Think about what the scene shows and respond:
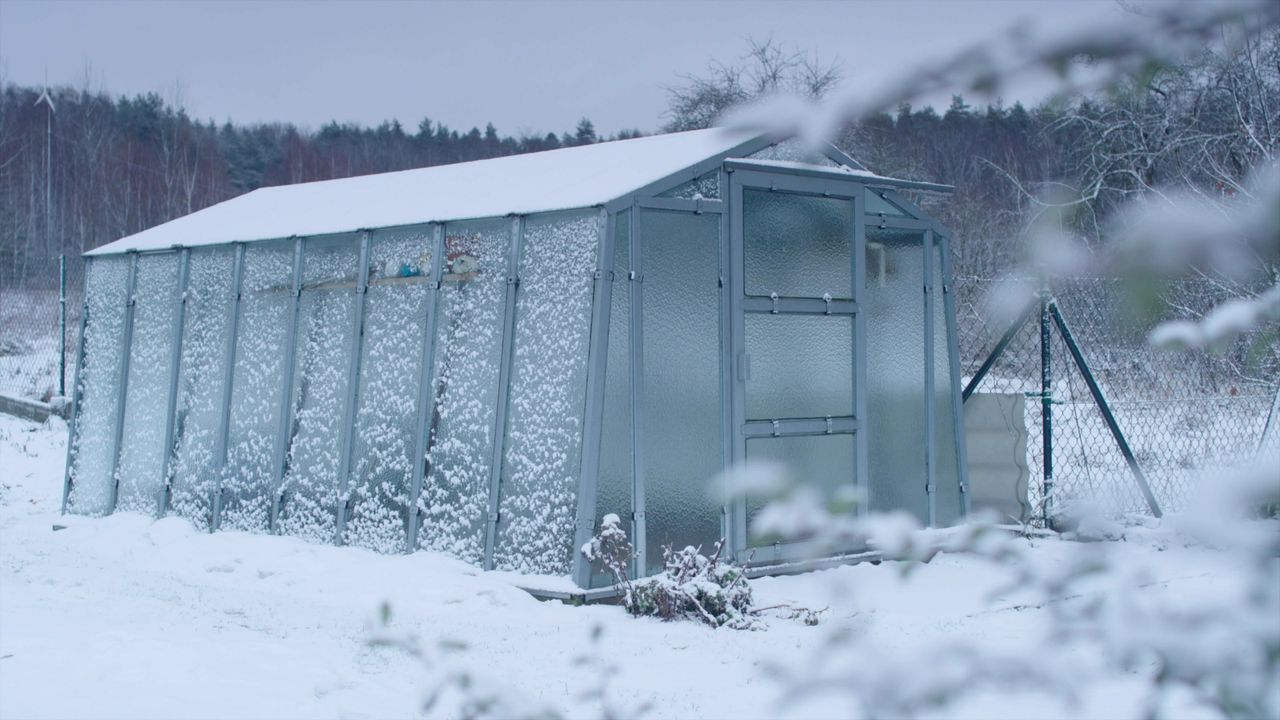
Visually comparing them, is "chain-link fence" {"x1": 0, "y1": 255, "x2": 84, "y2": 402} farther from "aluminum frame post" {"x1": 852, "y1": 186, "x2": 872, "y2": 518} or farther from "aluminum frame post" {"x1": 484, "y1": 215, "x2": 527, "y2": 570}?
"aluminum frame post" {"x1": 852, "y1": 186, "x2": 872, "y2": 518}

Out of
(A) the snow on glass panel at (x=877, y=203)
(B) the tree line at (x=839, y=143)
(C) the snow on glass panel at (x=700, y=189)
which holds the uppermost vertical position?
(B) the tree line at (x=839, y=143)

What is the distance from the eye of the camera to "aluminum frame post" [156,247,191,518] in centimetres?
912

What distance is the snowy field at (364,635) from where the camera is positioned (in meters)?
4.37

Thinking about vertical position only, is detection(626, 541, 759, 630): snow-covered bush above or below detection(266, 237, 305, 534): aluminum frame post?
below

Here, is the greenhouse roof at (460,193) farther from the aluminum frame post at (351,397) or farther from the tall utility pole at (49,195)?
the tall utility pole at (49,195)

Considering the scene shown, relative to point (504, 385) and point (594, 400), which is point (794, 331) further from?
point (504, 385)

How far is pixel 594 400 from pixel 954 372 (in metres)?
3.04

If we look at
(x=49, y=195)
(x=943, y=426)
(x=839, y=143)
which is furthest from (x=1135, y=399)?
(x=49, y=195)

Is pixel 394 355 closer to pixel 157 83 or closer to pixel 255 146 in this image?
pixel 157 83

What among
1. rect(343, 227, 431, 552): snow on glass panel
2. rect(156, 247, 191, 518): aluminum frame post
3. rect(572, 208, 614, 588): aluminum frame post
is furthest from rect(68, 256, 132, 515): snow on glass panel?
rect(572, 208, 614, 588): aluminum frame post

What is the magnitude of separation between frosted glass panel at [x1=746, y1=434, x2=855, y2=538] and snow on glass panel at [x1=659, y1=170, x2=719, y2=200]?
145 centimetres

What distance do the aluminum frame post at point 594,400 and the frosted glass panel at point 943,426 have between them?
2734 millimetres

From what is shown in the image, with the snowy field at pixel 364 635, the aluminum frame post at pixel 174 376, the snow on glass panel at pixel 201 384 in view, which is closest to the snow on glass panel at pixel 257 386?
the snow on glass panel at pixel 201 384

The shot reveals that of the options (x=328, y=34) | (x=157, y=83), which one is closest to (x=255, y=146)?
(x=157, y=83)
